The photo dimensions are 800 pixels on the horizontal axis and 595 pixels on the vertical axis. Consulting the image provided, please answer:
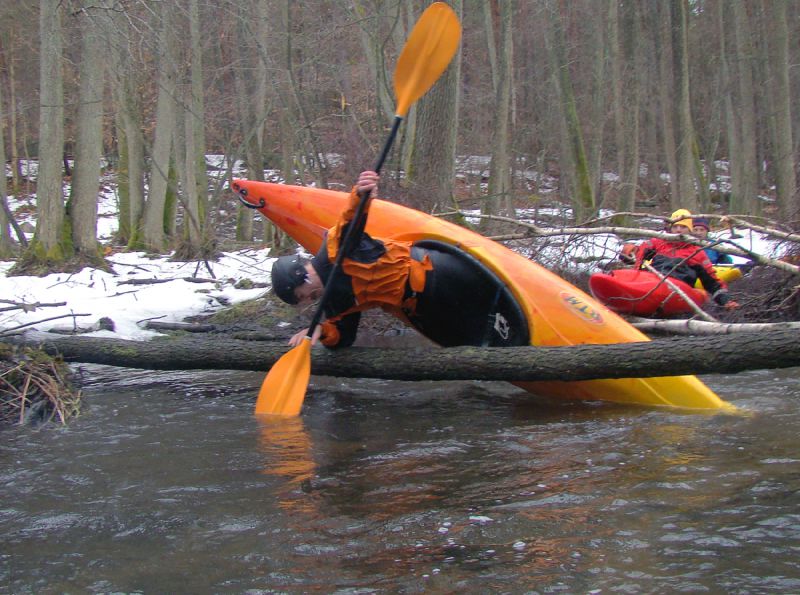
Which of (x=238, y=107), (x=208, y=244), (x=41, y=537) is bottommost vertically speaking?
(x=41, y=537)

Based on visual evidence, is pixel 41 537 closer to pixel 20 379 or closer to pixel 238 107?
pixel 20 379

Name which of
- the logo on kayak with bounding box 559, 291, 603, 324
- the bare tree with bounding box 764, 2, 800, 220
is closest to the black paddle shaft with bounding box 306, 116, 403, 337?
the logo on kayak with bounding box 559, 291, 603, 324

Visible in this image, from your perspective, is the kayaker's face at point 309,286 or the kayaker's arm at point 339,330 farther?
the kayaker's arm at point 339,330

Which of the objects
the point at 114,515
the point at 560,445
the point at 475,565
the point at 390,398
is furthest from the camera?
the point at 390,398

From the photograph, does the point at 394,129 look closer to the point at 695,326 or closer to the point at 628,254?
the point at 695,326

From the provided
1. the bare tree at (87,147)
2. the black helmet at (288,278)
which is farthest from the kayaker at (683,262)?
the bare tree at (87,147)

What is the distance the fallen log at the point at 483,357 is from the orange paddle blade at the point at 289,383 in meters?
0.17

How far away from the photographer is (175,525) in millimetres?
3014

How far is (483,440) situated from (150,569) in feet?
6.13

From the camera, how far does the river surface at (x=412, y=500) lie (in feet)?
8.23

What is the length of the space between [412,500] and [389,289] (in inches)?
59.2

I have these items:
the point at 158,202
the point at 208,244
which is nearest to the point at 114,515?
the point at 208,244

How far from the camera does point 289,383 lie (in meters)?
4.57

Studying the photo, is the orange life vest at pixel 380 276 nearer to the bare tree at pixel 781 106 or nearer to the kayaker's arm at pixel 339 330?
the kayaker's arm at pixel 339 330
